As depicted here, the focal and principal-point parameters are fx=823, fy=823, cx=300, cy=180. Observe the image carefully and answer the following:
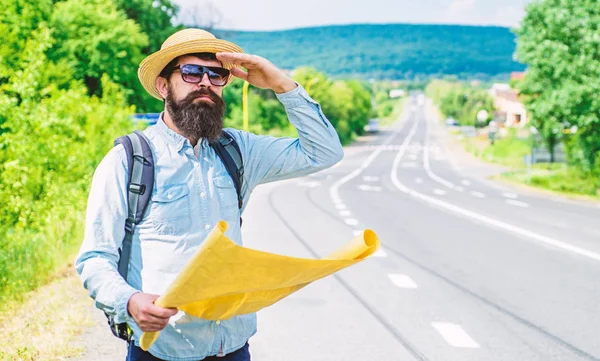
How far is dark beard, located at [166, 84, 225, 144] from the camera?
9.64 feet

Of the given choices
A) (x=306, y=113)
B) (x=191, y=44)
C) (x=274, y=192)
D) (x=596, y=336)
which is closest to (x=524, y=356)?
(x=596, y=336)

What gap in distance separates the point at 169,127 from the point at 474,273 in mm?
7595

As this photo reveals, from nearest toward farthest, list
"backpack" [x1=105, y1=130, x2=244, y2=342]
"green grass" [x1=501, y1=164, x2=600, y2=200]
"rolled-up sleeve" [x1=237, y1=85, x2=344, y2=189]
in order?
"backpack" [x1=105, y1=130, x2=244, y2=342]
"rolled-up sleeve" [x1=237, y1=85, x2=344, y2=189]
"green grass" [x1=501, y1=164, x2=600, y2=200]

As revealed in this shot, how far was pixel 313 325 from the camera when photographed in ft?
22.9

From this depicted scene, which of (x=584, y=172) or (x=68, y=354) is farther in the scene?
(x=584, y=172)

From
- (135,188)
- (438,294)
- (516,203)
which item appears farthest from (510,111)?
(135,188)

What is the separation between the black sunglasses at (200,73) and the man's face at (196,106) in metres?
0.01

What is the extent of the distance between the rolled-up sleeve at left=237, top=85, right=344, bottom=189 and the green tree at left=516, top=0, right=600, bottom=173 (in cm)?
2588

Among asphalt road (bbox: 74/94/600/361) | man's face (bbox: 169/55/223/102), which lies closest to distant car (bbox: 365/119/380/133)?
asphalt road (bbox: 74/94/600/361)

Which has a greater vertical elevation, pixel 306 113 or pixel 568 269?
pixel 306 113

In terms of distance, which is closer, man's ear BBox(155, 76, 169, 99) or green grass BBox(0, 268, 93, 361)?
man's ear BBox(155, 76, 169, 99)

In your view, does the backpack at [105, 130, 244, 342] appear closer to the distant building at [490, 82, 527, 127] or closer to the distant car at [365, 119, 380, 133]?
the distant building at [490, 82, 527, 127]

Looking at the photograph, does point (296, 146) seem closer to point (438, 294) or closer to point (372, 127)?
point (438, 294)

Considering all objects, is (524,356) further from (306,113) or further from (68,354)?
(306,113)
